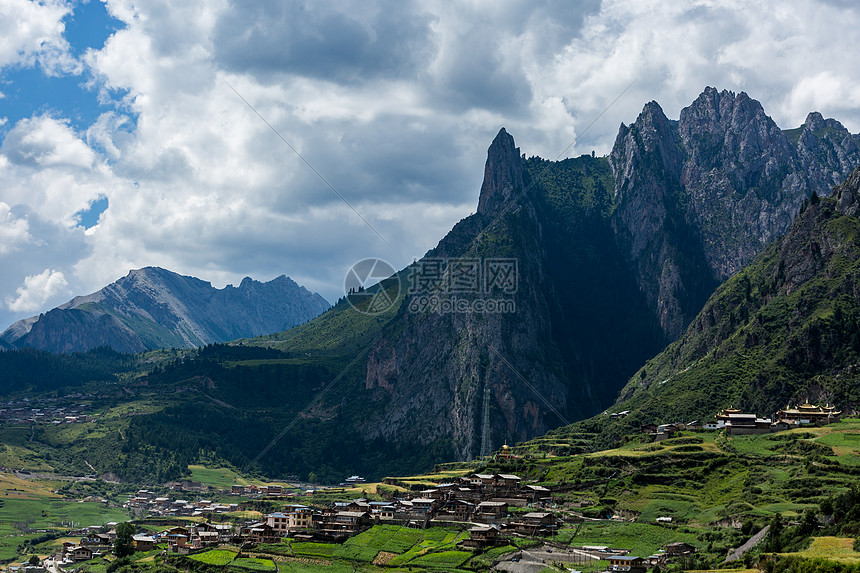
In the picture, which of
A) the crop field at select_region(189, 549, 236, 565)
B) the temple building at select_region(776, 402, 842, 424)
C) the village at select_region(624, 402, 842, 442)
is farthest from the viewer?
the village at select_region(624, 402, 842, 442)

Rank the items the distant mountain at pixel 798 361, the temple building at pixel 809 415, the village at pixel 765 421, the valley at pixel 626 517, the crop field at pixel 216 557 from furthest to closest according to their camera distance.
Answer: the distant mountain at pixel 798 361 → the village at pixel 765 421 → the temple building at pixel 809 415 → the crop field at pixel 216 557 → the valley at pixel 626 517

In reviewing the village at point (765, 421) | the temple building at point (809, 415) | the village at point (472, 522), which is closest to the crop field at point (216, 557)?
the village at point (472, 522)

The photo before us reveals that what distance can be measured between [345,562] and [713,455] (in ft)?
178

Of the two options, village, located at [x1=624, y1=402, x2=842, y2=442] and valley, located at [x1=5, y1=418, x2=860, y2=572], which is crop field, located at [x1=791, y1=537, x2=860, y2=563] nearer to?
valley, located at [x1=5, y1=418, x2=860, y2=572]

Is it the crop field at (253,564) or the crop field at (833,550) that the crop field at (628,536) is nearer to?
the crop field at (833,550)

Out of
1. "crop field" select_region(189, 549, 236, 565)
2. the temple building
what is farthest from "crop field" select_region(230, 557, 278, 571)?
the temple building

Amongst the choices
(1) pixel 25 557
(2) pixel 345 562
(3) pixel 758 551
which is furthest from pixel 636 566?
(1) pixel 25 557

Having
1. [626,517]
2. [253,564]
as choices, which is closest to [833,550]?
[626,517]

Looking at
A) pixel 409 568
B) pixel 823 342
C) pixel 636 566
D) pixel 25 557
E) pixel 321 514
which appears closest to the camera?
pixel 636 566

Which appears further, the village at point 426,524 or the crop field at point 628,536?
the village at point 426,524

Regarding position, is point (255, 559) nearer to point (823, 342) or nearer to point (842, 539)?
point (842, 539)

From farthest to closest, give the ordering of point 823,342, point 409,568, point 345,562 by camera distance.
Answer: point 823,342 → point 345,562 → point 409,568

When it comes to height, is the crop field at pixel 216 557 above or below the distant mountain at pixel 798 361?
below

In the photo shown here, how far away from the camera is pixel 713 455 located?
139625 mm
